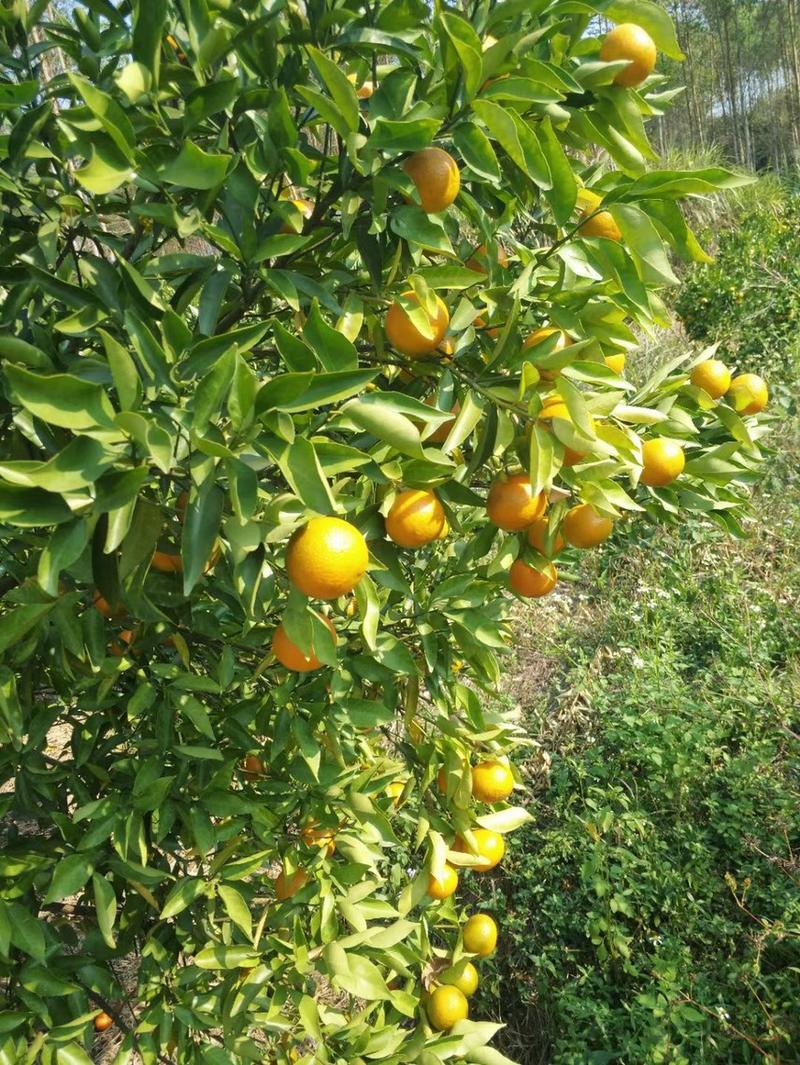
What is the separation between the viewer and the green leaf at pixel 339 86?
26.5 inches

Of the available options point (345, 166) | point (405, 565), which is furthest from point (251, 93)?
point (405, 565)

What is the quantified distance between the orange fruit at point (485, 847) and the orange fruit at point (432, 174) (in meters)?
1.04

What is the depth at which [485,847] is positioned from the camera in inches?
56.5

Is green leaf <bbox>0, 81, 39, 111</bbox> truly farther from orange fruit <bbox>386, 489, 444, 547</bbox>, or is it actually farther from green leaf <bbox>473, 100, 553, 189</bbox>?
orange fruit <bbox>386, 489, 444, 547</bbox>

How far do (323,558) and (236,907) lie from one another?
2.24ft

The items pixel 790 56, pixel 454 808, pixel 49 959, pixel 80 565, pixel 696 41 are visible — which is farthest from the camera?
pixel 696 41

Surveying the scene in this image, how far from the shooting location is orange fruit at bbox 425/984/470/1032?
1386 millimetres

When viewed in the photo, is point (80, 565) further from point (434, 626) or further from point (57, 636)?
point (434, 626)

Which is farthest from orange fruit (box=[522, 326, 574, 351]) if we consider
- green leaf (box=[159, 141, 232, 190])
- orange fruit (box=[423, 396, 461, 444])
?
green leaf (box=[159, 141, 232, 190])

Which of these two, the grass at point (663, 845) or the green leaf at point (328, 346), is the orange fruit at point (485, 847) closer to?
the grass at point (663, 845)

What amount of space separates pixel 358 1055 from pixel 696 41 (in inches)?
715

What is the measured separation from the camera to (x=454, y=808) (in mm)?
1378

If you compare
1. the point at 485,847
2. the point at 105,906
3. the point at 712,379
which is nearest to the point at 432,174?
the point at 712,379

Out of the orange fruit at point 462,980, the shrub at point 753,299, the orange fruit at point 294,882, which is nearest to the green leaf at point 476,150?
the orange fruit at point 294,882
